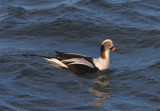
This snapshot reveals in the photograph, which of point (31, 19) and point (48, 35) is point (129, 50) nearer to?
point (48, 35)

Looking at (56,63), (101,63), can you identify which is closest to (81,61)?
(101,63)

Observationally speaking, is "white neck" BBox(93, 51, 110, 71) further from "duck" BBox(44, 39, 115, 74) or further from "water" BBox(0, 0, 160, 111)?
"water" BBox(0, 0, 160, 111)

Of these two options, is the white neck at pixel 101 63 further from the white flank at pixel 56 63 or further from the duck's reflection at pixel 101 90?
the white flank at pixel 56 63

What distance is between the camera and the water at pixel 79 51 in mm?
9156

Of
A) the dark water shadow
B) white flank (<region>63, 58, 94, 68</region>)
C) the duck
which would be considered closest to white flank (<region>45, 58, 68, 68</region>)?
the duck

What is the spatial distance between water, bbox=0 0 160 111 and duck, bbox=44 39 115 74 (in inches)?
11.3

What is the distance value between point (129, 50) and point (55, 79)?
11.7ft

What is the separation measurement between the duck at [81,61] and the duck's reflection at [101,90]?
16.4 inches

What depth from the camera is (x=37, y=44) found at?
13523mm

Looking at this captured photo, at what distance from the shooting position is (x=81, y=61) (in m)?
11.6

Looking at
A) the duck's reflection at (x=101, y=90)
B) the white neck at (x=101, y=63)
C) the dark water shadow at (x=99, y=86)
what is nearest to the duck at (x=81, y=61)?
the white neck at (x=101, y=63)

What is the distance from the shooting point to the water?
916 centimetres

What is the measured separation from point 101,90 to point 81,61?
1.60m

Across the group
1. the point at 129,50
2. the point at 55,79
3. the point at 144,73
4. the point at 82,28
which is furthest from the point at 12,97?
the point at 82,28
